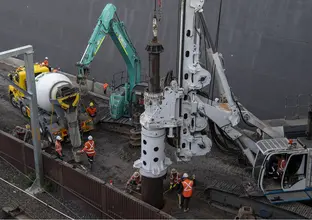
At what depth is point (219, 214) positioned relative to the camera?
1073 cm

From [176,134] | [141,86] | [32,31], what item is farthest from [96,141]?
[32,31]

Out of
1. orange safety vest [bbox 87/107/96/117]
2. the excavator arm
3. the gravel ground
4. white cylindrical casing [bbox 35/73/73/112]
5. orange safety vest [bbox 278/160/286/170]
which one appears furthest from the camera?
orange safety vest [bbox 87/107/96/117]

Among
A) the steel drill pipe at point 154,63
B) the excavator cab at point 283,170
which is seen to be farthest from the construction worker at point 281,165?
the steel drill pipe at point 154,63

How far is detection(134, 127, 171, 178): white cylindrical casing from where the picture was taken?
9.75 metres

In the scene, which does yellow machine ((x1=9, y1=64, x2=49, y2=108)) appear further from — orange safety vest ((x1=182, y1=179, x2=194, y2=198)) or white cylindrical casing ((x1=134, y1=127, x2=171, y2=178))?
orange safety vest ((x1=182, y1=179, x2=194, y2=198))

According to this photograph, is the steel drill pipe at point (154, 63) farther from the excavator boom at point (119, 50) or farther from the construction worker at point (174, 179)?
the excavator boom at point (119, 50)

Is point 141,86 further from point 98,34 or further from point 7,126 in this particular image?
point 7,126

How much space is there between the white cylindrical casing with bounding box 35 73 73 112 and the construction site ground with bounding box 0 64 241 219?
1.70 m

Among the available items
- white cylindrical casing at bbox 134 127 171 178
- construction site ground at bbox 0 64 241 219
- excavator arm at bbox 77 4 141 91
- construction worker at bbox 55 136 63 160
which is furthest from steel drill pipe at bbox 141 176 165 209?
excavator arm at bbox 77 4 141 91

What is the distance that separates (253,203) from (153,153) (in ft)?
9.62

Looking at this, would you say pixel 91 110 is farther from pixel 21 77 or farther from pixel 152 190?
pixel 152 190

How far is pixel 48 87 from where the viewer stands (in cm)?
1398

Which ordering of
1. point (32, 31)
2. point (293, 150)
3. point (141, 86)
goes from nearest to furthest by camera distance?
point (293, 150) < point (141, 86) < point (32, 31)

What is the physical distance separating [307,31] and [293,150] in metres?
6.08
